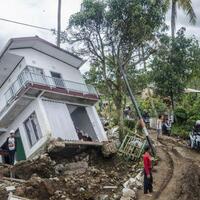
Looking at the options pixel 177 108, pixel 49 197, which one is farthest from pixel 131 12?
pixel 49 197

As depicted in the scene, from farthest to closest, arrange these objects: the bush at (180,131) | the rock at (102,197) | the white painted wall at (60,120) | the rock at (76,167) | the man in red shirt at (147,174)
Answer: the bush at (180,131)
the white painted wall at (60,120)
the rock at (76,167)
the man in red shirt at (147,174)
the rock at (102,197)

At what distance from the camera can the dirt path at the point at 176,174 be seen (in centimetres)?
1777

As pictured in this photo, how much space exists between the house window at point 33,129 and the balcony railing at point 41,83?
1.67 m

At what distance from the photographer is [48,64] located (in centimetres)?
2930

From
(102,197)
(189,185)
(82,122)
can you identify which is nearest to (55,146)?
(82,122)

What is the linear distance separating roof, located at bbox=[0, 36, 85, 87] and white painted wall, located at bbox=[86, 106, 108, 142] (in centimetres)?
328

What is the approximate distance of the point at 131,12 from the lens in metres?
27.9

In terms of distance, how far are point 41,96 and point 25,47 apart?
379 cm

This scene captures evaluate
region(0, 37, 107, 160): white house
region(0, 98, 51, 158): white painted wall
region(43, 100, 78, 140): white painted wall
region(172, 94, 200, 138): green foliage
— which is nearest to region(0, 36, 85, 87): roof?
region(0, 37, 107, 160): white house

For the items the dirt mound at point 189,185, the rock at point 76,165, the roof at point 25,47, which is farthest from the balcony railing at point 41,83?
the dirt mound at point 189,185

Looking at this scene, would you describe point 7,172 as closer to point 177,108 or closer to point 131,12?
point 131,12

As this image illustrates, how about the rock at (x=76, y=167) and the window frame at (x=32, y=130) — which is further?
the window frame at (x=32, y=130)

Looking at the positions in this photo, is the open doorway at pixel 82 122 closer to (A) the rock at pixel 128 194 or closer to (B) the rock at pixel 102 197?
(A) the rock at pixel 128 194

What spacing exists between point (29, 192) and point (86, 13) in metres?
14.7
